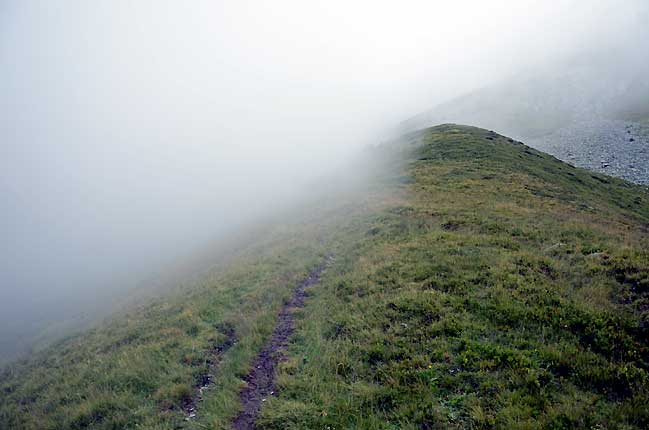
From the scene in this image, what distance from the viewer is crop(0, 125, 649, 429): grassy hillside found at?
852 cm

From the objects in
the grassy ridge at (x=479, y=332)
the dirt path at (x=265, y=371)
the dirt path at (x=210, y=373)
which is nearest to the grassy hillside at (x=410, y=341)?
the grassy ridge at (x=479, y=332)

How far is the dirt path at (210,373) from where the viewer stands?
34.7 ft

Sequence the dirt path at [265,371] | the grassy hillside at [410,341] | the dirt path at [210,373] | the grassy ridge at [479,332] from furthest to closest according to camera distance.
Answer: the dirt path at [210,373] < the dirt path at [265,371] < the grassy hillside at [410,341] < the grassy ridge at [479,332]

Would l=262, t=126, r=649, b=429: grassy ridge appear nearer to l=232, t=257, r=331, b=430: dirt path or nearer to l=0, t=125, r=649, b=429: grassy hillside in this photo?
l=0, t=125, r=649, b=429: grassy hillside

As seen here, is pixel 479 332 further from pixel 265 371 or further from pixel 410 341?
pixel 265 371

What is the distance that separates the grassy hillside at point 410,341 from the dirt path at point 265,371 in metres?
0.31

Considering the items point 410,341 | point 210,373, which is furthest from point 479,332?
point 210,373

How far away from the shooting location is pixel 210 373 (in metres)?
12.2

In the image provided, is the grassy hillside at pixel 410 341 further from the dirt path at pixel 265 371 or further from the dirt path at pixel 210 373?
the dirt path at pixel 265 371

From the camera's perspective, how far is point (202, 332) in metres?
15.1

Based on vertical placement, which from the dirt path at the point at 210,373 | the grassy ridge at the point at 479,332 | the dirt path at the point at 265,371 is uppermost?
the dirt path at the point at 210,373

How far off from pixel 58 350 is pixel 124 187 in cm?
17022

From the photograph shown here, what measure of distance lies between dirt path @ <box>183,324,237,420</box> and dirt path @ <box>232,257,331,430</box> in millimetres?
1363

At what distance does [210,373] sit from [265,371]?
76.9 inches
